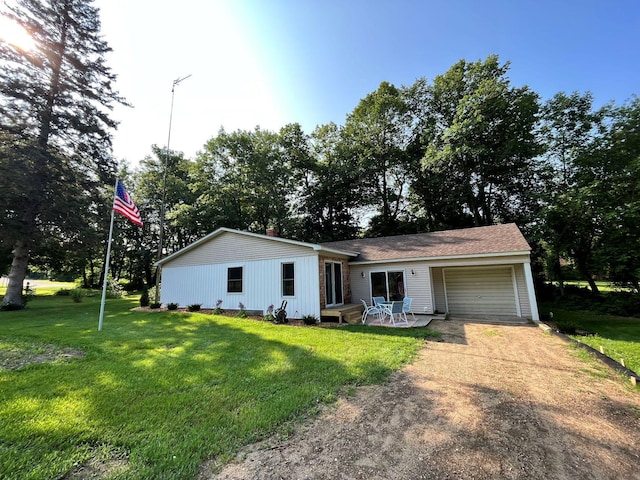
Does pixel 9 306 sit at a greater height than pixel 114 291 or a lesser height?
lesser

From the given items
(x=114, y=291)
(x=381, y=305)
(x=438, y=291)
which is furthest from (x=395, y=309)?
(x=114, y=291)

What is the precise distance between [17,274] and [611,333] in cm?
2503

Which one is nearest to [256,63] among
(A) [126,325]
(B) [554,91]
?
(A) [126,325]

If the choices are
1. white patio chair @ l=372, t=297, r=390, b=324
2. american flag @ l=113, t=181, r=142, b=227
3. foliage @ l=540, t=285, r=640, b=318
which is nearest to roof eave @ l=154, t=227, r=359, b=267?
white patio chair @ l=372, t=297, r=390, b=324

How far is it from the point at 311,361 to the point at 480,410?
285 centimetres

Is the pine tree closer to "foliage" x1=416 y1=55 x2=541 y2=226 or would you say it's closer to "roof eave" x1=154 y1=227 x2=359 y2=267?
"roof eave" x1=154 y1=227 x2=359 y2=267

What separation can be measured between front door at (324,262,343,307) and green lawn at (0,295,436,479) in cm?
313

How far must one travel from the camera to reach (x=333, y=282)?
443 inches

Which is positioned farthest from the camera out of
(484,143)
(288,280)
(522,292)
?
(484,143)

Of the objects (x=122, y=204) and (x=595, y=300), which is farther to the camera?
(x=595, y=300)

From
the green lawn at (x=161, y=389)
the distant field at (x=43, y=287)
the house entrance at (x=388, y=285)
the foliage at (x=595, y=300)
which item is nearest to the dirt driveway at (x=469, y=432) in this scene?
the green lawn at (x=161, y=389)

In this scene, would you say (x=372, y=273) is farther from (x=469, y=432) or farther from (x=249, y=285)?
(x=469, y=432)

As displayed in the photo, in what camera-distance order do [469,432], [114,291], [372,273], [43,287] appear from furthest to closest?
[43,287] < [114,291] < [372,273] < [469,432]

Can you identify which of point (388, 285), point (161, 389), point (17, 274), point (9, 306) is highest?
point (17, 274)
